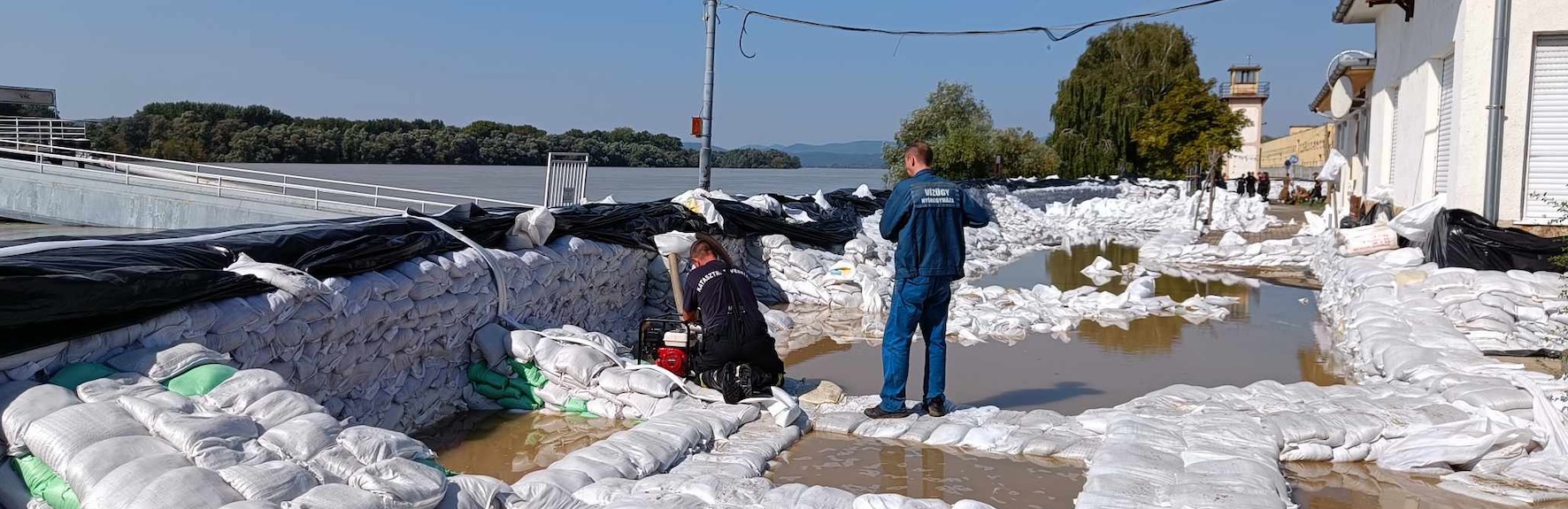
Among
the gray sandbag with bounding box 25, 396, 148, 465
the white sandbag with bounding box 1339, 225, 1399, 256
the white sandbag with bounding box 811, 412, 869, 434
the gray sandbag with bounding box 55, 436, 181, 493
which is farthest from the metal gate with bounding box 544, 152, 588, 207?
the gray sandbag with bounding box 55, 436, 181, 493

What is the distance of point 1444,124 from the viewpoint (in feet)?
34.6

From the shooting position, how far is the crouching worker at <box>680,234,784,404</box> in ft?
17.6

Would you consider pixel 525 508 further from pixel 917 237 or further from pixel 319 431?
pixel 917 237

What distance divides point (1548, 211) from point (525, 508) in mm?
8955

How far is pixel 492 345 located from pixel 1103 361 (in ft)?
13.2

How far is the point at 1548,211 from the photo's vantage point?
8.93 metres

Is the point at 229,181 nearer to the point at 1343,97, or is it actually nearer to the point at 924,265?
the point at 924,265

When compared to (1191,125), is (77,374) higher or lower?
lower

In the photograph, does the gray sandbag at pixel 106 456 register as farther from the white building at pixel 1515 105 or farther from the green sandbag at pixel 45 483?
the white building at pixel 1515 105

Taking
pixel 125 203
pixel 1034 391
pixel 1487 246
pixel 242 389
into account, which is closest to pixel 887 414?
pixel 1034 391

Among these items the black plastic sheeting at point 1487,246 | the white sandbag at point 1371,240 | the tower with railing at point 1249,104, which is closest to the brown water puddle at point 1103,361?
the white sandbag at point 1371,240

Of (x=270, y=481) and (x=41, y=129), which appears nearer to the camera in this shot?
(x=270, y=481)

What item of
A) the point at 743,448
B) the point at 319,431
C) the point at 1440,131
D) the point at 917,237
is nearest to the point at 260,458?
the point at 319,431

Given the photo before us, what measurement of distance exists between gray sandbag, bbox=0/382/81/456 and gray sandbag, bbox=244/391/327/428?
0.46m
